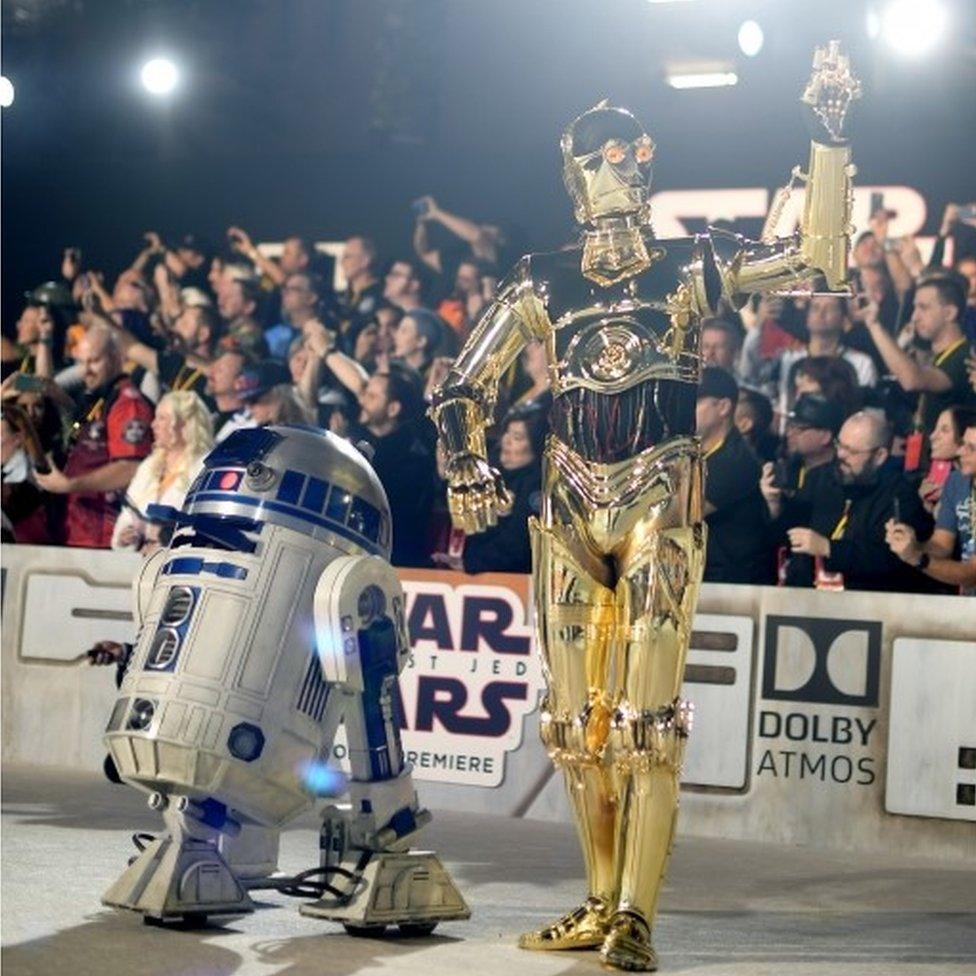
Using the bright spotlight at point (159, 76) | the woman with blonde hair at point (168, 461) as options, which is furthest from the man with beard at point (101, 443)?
the bright spotlight at point (159, 76)

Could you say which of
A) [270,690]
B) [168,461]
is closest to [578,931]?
[270,690]

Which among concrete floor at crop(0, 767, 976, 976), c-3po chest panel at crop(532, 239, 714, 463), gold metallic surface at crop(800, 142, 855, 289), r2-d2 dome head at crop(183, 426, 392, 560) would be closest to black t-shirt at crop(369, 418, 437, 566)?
concrete floor at crop(0, 767, 976, 976)

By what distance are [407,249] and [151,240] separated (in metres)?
1.26

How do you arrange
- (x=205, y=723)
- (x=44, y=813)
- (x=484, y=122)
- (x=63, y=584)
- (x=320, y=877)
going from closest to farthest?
(x=205, y=723)
(x=320, y=877)
(x=44, y=813)
(x=484, y=122)
(x=63, y=584)

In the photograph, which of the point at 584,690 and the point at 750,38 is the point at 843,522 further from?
the point at 584,690

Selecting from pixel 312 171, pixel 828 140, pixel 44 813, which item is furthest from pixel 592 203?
pixel 312 171

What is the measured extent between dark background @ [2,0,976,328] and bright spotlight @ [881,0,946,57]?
0.05m

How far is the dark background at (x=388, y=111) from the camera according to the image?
7.77 meters

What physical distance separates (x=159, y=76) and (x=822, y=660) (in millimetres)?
3877

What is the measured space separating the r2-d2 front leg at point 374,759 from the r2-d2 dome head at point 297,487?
135 mm

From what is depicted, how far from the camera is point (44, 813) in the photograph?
728 centimetres

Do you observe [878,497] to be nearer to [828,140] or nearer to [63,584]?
[828,140]

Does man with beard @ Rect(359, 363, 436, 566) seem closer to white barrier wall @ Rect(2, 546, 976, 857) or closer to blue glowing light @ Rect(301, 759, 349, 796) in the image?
white barrier wall @ Rect(2, 546, 976, 857)

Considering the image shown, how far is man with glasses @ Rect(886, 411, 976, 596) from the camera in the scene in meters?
7.41
